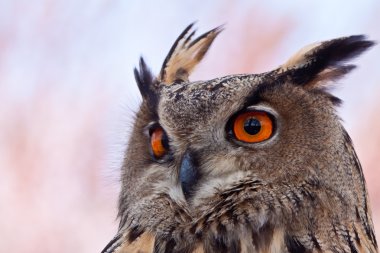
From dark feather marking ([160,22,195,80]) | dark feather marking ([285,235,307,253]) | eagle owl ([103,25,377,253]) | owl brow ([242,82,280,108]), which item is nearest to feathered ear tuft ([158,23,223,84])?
dark feather marking ([160,22,195,80])

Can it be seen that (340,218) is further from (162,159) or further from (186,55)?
(186,55)

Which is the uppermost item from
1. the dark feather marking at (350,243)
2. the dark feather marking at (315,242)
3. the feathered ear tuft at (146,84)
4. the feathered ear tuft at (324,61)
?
the feathered ear tuft at (146,84)

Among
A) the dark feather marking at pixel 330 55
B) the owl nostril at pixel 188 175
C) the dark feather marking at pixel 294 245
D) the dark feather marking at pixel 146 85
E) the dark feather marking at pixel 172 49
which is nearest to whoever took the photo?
the dark feather marking at pixel 294 245

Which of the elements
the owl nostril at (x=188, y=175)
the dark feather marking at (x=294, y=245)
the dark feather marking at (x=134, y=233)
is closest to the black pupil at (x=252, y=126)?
the owl nostril at (x=188, y=175)

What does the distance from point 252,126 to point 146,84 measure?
1.82ft

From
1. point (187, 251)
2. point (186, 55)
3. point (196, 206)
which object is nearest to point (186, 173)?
point (196, 206)

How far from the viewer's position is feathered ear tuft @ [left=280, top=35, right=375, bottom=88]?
2.04m

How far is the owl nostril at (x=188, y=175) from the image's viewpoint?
74.5 inches

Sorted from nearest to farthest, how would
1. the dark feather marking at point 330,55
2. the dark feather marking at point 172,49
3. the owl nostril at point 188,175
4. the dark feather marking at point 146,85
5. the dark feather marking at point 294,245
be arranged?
1. the dark feather marking at point 294,245
2. the owl nostril at point 188,175
3. the dark feather marking at point 330,55
4. the dark feather marking at point 146,85
5. the dark feather marking at point 172,49

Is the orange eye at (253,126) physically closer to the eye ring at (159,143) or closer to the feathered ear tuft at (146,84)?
the eye ring at (159,143)

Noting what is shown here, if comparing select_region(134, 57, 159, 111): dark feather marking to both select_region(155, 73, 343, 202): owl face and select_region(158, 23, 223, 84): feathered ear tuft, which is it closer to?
select_region(158, 23, 223, 84): feathered ear tuft

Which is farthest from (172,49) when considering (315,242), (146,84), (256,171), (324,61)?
(315,242)

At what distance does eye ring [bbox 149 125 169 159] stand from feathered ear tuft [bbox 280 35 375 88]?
0.41 metres

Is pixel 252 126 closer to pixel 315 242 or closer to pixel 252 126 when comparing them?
pixel 252 126
